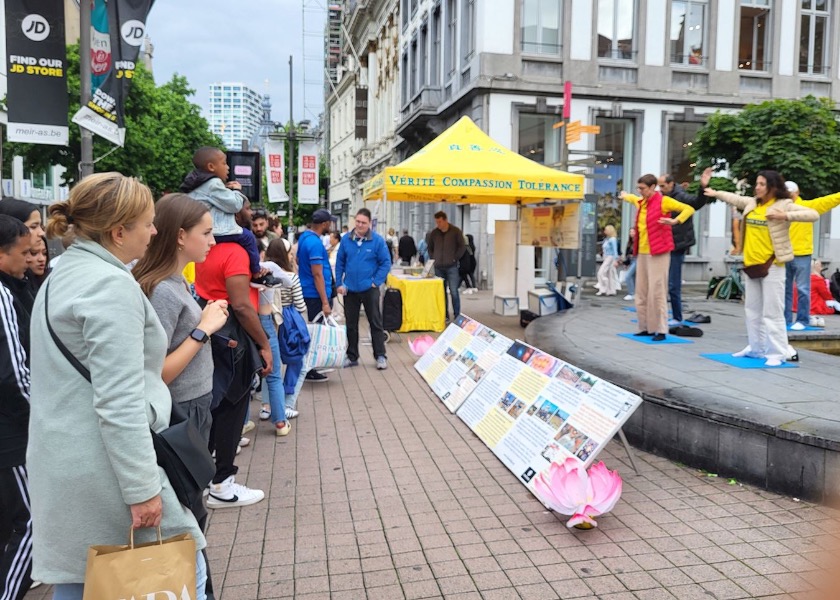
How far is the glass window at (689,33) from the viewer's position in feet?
71.5

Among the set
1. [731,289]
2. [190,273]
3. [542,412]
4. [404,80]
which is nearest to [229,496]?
[542,412]

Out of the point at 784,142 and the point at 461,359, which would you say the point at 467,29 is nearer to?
the point at 784,142

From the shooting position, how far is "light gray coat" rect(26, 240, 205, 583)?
191 cm

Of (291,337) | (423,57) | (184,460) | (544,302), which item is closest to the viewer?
(184,460)

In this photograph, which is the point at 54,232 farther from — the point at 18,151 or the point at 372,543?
the point at 18,151

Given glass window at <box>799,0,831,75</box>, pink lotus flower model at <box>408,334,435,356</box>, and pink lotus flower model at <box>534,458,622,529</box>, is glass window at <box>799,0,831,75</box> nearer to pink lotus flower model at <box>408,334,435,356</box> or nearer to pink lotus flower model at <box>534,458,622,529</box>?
pink lotus flower model at <box>408,334,435,356</box>

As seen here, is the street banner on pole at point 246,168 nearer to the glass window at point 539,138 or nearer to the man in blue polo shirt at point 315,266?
the man in blue polo shirt at point 315,266

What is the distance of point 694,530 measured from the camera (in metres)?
3.88

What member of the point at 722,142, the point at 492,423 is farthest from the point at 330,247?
the point at 492,423

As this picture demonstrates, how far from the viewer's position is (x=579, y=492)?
3.89 metres

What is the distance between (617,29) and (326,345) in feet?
60.7

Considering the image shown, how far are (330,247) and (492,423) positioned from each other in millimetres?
10244

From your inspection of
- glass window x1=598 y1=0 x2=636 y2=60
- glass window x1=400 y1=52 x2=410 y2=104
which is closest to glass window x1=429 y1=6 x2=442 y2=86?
glass window x1=400 y1=52 x2=410 y2=104

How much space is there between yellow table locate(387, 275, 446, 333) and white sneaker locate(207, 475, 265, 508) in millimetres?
7160
